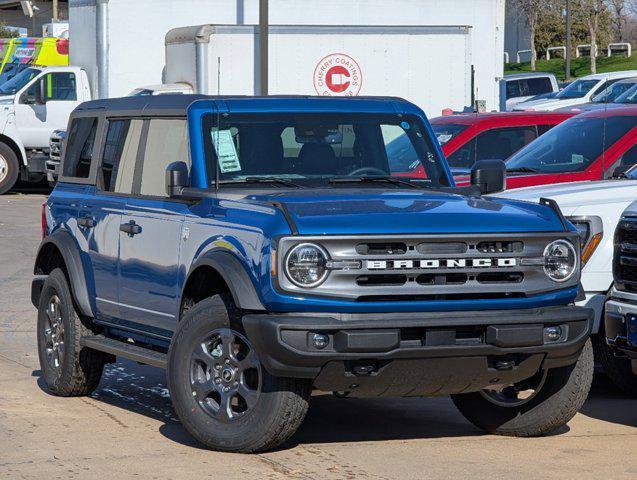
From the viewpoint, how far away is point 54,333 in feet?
29.5

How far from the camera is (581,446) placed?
24.0 ft

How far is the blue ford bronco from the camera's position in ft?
21.5

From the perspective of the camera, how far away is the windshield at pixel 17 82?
26.7m

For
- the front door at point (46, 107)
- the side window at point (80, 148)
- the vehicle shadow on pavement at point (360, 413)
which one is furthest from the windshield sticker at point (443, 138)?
the front door at point (46, 107)

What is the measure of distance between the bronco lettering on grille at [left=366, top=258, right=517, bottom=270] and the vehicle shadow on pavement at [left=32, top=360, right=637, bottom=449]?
1200 mm

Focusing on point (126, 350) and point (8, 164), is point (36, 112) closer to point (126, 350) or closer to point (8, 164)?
point (8, 164)

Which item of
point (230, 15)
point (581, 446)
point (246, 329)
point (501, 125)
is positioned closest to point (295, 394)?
point (246, 329)

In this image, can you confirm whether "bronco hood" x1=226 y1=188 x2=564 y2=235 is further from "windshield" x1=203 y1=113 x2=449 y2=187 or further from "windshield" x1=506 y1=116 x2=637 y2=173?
"windshield" x1=506 y1=116 x2=637 y2=173

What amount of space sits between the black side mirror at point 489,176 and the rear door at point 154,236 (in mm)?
1660

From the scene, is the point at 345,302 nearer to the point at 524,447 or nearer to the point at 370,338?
the point at 370,338

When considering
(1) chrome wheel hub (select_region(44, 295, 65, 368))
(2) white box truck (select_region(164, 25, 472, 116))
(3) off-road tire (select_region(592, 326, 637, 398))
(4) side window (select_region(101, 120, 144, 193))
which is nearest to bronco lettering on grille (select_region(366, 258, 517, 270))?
(3) off-road tire (select_region(592, 326, 637, 398))

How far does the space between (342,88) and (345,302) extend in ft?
63.2

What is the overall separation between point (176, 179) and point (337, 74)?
1809 centimetres

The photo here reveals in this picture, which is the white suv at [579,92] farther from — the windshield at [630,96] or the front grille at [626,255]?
the front grille at [626,255]
